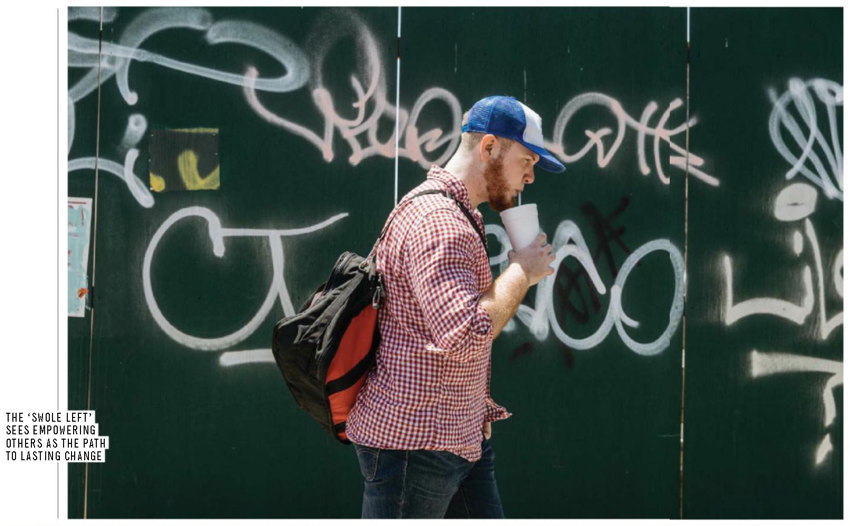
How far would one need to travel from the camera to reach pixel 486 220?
4016mm

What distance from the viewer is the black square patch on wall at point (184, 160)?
400 cm

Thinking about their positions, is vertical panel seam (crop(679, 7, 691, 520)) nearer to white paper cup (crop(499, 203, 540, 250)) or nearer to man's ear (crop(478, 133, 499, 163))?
white paper cup (crop(499, 203, 540, 250))

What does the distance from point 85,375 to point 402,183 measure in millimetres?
1728

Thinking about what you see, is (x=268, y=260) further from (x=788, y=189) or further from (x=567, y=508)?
(x=788, y=189)

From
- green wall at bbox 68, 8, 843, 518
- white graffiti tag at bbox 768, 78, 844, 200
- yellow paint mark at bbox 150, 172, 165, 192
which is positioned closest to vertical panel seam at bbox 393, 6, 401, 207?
green wall at bbox 68, 8, 843, 518

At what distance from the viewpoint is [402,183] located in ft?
13.1

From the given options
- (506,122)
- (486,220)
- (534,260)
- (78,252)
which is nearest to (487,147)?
(506,122)

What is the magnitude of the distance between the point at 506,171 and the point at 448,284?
18.6 inches

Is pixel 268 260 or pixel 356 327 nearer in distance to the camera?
pixel 356 327

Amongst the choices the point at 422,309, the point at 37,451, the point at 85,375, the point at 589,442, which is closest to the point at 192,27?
the point at 85,375

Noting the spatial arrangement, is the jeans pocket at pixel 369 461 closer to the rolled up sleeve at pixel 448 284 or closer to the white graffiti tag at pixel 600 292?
the rolled up sleeve at pixel 448 284

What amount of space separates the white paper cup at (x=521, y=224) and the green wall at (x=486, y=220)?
1433mm

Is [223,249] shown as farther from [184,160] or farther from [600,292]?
[600,292]

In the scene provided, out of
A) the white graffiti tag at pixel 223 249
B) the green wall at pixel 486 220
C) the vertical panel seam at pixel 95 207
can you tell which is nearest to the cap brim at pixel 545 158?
the green wall at pixel 486 220
